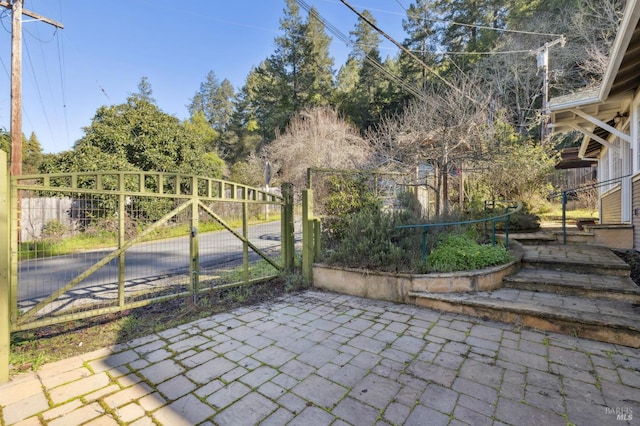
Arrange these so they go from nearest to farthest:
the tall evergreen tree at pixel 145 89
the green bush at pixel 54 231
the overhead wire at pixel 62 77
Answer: the green bush at pixel 54 231 → the overhead wire at pixel 62 77 → the tall evergreen tree at pixel 145 89

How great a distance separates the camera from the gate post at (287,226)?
5.07m

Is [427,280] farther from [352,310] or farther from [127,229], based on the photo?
[127,229]

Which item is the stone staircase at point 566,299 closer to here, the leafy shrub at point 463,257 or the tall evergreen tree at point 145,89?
the leafy shrub at point 463,257

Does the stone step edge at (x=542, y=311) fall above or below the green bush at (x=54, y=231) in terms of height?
below

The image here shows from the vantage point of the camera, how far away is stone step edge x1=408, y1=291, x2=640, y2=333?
A: 2.72m

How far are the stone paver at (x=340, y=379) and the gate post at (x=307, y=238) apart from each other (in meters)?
1.61

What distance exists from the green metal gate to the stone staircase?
2885 millimetres

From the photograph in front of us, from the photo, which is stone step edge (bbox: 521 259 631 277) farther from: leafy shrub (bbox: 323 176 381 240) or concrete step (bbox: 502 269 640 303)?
leafy shrub (bbox: 323 176 381 240)

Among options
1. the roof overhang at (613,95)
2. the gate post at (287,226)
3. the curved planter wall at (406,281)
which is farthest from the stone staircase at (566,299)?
the roof overhang at (613,95)

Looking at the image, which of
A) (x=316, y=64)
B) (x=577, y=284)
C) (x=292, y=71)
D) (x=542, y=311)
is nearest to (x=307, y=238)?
(x=542, y=311)

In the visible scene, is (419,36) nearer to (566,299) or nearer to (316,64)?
(316,64)

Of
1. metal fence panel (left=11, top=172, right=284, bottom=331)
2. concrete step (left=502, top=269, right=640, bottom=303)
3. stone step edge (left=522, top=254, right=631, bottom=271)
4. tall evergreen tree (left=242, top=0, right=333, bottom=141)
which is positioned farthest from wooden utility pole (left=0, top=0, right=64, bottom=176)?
tall evergreen tree (left=242, top=0, right=333, bottom=141)

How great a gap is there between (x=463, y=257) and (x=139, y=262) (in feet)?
23.2

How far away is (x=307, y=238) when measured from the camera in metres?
4.79
